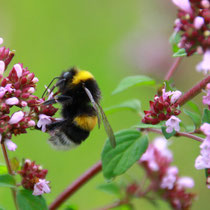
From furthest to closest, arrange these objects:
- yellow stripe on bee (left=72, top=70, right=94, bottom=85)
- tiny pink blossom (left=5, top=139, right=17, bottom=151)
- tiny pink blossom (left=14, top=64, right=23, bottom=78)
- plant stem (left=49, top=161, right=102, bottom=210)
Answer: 1. plant stem (left=49, top=161, right=102, bottom=210)
2. yellow stripe on bee (left=72, top=70, right=94, bottom=85)
3. tiny pink blossom (left=14, top=64, right=23, bottom=78)
4. tiny pink blossom (left=5, top=139, right=17, bottom=151)

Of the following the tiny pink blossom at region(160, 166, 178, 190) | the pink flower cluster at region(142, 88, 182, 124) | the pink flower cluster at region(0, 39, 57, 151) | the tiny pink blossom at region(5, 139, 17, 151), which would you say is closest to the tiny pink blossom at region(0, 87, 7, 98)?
the pink flower cluster at region(0, 39, 57, 151)

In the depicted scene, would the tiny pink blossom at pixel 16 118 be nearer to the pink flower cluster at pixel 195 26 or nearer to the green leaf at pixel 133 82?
the green leaf at pixel 133 82

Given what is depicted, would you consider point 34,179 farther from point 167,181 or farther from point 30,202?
Answer: point 167,181

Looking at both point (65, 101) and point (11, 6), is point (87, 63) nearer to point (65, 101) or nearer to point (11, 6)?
point (11, 6)

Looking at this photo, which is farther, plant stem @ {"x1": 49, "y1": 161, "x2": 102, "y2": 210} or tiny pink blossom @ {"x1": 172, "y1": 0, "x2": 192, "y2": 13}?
plant stem @ {"x1": 49, "y1": 161, "x2": 102, "y2": 210}

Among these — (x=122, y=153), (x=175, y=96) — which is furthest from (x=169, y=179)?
Answer: (x=175, y=96)

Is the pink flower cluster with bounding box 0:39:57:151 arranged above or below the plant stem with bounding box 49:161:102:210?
above

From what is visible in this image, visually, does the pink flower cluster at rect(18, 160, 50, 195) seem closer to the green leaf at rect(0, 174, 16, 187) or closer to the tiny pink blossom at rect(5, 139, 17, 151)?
the green leaf at rect(0, 174, 16, 187)
